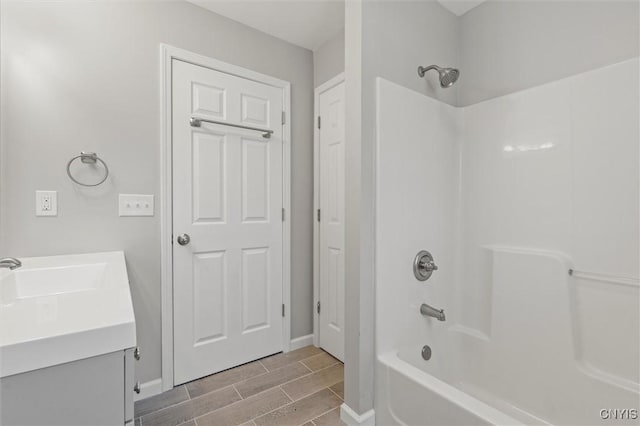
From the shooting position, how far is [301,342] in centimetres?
233

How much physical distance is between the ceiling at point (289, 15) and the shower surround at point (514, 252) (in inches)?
34.2

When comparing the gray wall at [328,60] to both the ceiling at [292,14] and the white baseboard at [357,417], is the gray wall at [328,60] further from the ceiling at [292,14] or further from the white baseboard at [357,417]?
the white baseboard at [357,417]

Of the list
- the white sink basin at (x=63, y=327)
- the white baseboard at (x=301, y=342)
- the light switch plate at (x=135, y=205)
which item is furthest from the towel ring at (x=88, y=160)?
the white baseboard at (x=301, y=342)

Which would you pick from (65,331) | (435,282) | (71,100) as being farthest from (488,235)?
(71,100)

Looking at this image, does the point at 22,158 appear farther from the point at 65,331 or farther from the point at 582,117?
the point at 582,117

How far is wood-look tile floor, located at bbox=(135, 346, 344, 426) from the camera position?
153 centimetres

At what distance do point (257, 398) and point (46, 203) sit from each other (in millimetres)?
1525

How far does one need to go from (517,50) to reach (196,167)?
202 centimetres

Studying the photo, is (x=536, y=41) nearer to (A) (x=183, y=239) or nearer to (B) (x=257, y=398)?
(A) (x=183, y=239)

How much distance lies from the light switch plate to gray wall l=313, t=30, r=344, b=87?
1.52 meters

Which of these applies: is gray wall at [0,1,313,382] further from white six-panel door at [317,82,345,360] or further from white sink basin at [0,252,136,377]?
white six-panel door at [317,82,345,360]

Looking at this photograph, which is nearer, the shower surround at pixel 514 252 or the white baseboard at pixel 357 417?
the shower surround at pixel 514 252

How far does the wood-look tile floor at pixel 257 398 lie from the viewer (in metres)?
1.53

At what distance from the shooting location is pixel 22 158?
4.60 ft
